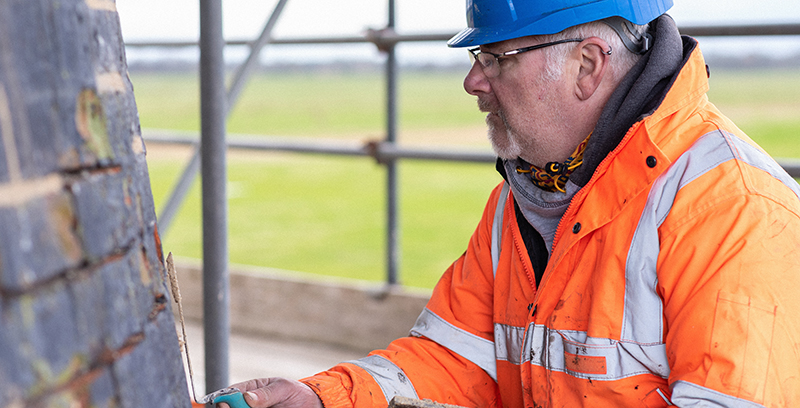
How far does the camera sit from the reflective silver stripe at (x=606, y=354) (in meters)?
1.26

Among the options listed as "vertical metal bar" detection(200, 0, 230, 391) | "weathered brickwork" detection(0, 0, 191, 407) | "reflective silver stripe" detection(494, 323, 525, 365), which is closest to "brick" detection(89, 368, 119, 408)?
"weathered brickwork" detection(0, 0, 191, 407)

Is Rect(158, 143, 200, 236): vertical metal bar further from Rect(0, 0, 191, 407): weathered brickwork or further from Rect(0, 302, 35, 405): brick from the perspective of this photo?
Rect(0, 302, 35, 405): brick

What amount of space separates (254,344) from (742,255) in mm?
3213

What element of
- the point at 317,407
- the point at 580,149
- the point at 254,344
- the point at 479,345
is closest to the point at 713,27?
the point at 580,149

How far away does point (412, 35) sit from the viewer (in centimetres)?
314

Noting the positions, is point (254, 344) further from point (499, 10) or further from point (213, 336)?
point (499, 10)

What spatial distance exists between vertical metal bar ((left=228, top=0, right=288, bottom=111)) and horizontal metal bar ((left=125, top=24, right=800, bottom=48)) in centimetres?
68

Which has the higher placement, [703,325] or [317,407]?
[703,325]

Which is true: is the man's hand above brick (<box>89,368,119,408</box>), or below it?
below

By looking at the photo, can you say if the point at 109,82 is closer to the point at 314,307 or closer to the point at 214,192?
the point at 214,192

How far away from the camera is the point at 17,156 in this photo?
1.97 feet

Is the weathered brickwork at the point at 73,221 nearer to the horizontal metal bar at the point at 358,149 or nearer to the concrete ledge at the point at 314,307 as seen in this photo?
the horizontal metal bar at the point at 358,149

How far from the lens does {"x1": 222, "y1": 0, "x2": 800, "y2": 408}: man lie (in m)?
1.13

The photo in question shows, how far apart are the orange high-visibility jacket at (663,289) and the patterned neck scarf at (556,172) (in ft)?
0.36
